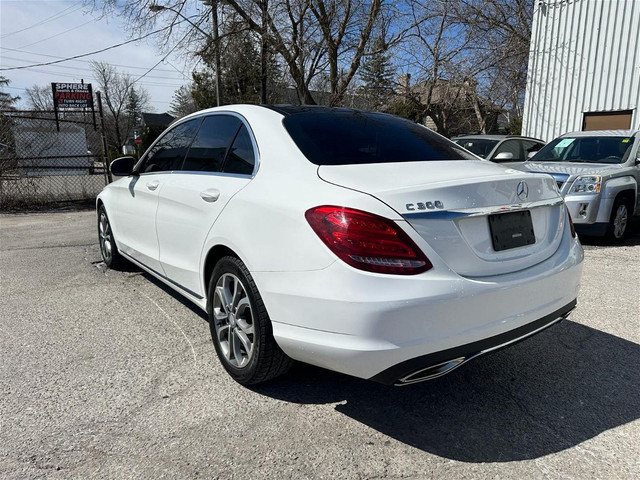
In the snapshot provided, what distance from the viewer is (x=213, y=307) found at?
9.93 feet

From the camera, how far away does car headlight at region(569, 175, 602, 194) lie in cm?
665

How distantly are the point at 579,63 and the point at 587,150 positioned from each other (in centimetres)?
661

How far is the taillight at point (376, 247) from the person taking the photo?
209 cm

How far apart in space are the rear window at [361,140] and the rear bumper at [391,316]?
0.75 metres

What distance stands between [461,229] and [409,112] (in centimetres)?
2373

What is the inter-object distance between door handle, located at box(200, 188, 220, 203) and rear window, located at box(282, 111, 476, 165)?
58cm

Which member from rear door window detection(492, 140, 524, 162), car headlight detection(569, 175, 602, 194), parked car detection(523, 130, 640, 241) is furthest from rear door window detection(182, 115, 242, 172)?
rear door window detection(492, 140, 524, 162)

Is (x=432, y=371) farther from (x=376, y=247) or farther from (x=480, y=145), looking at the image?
(x=480, y=145)

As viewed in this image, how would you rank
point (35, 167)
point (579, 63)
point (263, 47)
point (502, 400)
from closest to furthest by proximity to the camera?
point (502, 400) → point (35, 167) → point (579, 63) → point (263, 47)

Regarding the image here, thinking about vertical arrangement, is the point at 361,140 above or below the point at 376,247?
above

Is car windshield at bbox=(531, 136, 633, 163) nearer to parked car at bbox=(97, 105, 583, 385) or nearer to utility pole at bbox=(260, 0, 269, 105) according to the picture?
parked car at bbox=(97, 105, 583, 385)

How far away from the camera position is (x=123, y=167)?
14.8 feet

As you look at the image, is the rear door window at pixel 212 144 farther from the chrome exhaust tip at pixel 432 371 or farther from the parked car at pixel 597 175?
the parked car at pixel 597 175

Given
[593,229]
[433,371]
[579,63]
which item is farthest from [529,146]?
[433,371]
